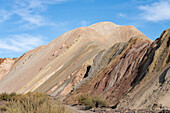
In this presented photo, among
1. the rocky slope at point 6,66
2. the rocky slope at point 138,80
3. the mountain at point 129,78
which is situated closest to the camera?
the rocky slope at point 138,80

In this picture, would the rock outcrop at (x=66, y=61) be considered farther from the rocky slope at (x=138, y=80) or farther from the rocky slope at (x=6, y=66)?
the rocky slope at (x=6, y=66)

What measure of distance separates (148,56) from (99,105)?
623 centimetres

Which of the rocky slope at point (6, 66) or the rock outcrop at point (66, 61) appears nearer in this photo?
the rock outcrop at point (66, 61)

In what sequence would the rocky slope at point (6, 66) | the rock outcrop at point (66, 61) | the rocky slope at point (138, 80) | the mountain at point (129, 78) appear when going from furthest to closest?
the rocky slope at point (6, 66)
the rock outcrop at point (66, 61)
the mountain at point (129, 78)
the rocky slope at point (138, 80)

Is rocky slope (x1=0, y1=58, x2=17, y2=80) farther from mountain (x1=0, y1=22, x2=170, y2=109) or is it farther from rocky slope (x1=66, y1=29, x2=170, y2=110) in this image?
rocky slope (x1=66, y1=29, x2=170, y2=110)

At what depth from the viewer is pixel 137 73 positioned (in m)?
18.5

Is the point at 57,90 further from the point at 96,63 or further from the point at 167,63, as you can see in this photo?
the point at 167,63

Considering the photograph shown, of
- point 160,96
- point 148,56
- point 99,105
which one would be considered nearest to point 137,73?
point 148,56

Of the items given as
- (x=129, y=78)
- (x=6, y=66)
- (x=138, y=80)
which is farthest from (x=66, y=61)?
(x=6, y=66)

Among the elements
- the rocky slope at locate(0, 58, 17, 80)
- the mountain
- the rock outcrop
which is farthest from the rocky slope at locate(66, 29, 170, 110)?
the rocky slope at locate(0, 58, 17, 80)

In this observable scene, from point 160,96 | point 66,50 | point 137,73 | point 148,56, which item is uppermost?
point 66,50

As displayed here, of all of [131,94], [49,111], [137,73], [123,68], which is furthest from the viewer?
[123,68]

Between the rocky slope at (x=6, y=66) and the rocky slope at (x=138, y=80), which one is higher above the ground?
the rocky slope at (x=6, y=66)

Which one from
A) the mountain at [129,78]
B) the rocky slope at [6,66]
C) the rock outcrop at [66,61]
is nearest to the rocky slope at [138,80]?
the mountain at [129,78]
